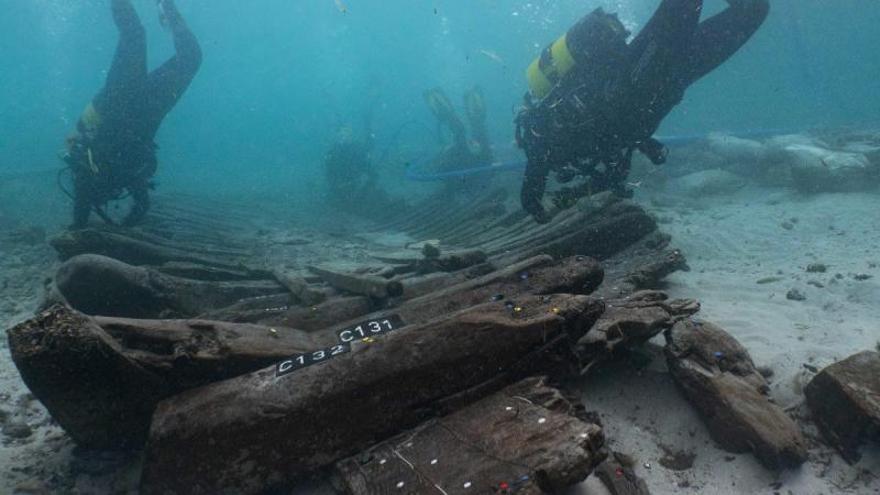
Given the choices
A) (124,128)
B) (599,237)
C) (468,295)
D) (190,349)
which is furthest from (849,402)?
(124,128)

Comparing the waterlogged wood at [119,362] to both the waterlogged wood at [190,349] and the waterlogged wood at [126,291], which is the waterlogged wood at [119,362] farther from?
the waterlogged wood at [126,291]

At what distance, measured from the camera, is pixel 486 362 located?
3.16 metres

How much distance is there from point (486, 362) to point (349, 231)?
966 cm

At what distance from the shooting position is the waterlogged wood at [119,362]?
2.66m

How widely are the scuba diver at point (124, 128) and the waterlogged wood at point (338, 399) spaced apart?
819 centimetres

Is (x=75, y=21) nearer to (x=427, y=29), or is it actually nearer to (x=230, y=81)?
(x=230, y=81)

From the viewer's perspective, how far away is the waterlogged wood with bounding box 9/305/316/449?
8.74 feet

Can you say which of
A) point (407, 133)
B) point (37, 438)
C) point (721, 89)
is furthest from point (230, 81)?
point (37, 438)

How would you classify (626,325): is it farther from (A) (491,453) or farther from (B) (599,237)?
(B) (599,237)

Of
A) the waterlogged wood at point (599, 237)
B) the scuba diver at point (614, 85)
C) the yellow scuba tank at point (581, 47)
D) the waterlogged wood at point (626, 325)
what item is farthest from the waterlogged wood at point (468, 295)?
the yellow scuba tank at point (581, 47)

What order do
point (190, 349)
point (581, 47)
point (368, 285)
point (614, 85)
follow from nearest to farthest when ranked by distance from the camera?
point (190, 349) → point (368, 285) → point (614, 85) → point (581, 47)

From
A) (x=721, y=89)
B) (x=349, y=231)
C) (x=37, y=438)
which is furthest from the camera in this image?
(x=721, y=89)

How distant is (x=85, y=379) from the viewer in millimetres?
2826

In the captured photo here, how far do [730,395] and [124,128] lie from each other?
11.6 meters
